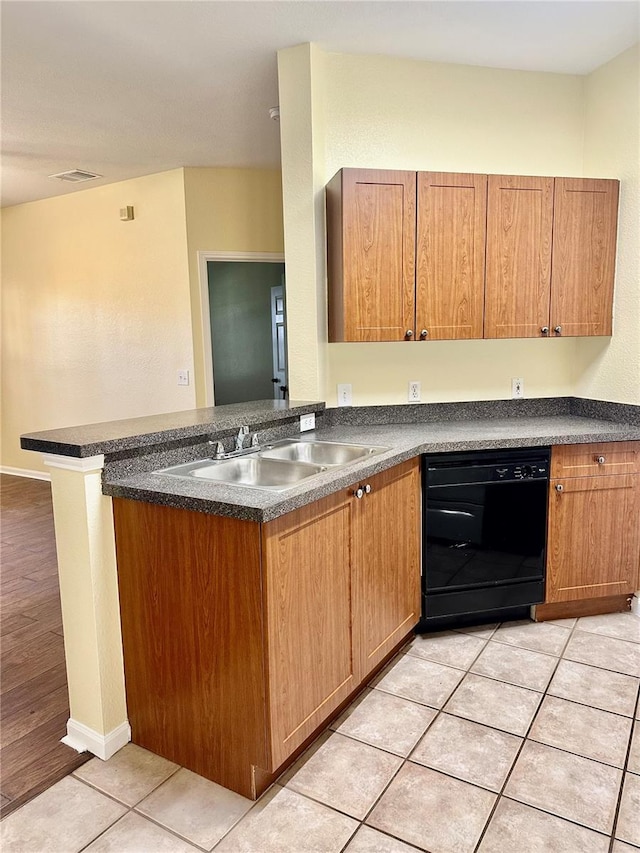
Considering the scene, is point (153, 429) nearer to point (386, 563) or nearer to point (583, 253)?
point (386, 563)

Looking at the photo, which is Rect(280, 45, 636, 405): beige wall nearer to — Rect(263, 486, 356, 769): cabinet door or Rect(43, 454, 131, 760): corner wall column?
Rect(263, 486, 356, 769): cabinet door

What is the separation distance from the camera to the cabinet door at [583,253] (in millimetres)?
2891

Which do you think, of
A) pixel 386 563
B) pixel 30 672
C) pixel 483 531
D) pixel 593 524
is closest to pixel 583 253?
pixel 593 524

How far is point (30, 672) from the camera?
8.21ft

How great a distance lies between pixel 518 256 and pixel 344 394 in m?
1.10

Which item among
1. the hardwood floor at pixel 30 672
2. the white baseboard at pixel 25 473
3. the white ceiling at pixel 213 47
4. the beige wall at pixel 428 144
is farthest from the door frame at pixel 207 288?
the white baseboard at pixel 25 473

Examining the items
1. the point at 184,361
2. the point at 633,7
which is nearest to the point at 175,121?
the point at 184,361

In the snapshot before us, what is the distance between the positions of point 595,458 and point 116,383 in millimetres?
3941

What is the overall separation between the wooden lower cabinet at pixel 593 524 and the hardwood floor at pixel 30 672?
2.15m

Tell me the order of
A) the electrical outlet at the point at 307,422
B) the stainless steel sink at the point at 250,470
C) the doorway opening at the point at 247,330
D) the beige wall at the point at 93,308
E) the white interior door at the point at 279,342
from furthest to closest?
the white interior door at the point at 279,342, the doorway opening at the point at 247,330, the beige wall at the point at 93,308, the electrical outlet at the point at 307,422, the stainless steel sink at the point at 250,470

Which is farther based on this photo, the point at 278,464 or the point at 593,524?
the point at 593,524

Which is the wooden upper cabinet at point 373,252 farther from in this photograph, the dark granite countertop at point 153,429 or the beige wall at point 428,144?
the dark granite countertop at point 153,429

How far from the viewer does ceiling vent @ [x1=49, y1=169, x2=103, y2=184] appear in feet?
15.0

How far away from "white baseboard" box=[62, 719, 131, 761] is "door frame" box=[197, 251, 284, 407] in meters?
2.94
